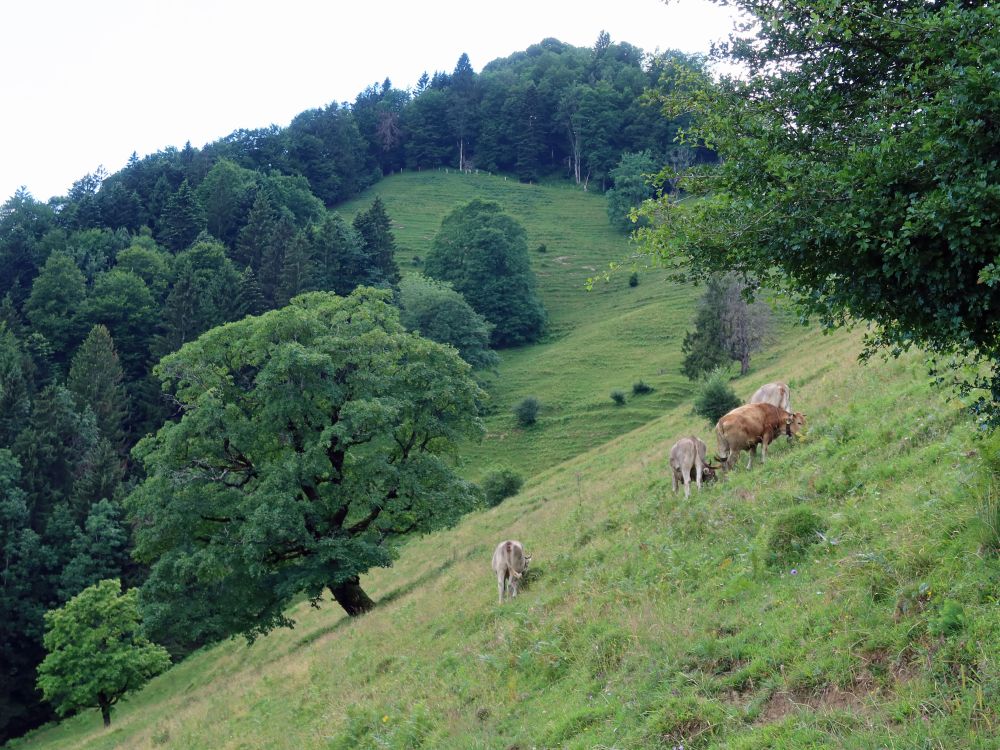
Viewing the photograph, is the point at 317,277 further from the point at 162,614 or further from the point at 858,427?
the point at 858,427

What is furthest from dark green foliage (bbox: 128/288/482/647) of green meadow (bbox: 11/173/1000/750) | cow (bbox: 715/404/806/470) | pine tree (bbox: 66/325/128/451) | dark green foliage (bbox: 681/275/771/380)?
pine tree (bbox: 66/325/128/451)

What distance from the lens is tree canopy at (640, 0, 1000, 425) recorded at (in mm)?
6523

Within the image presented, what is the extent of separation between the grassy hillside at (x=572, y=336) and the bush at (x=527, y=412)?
2.12 feet

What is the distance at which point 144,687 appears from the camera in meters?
44.7

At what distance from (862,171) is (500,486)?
117ft

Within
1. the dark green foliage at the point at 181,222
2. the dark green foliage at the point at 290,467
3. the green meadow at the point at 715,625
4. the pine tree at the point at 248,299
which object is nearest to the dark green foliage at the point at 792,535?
the green meadow at the point at 715,625

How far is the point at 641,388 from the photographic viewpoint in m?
61.1

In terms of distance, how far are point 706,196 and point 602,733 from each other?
642 centimetres

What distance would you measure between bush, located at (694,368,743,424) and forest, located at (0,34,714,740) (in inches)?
309

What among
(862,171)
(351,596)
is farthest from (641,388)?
(862,171)

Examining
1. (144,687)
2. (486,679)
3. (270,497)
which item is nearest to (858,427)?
(486,679)

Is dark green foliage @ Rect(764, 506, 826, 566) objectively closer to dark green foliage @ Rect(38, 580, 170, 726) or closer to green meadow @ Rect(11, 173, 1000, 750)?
green meadow @ Rect(11, 173, 1000, 750)

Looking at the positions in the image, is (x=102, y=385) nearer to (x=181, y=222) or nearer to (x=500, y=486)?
(x=181, y=222)

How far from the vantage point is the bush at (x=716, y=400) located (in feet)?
83.1
